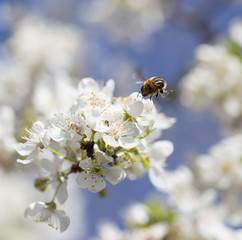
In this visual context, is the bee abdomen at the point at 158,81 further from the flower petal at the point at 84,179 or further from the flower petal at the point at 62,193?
the flower petal at the point at 62,193

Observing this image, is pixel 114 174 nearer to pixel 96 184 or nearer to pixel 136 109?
pixel 96 184

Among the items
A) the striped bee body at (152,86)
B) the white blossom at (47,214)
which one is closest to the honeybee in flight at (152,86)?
the striped bee body at (152,86)

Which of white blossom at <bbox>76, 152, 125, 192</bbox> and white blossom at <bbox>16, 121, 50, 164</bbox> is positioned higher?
white blossom at <bbox>16, 121, 50, 164</bbox>

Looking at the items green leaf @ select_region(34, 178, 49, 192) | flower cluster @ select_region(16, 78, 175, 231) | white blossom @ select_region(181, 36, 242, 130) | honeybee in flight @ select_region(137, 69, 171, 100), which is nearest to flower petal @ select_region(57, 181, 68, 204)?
flower cluster @ select_region(16, 78, 175, 231)

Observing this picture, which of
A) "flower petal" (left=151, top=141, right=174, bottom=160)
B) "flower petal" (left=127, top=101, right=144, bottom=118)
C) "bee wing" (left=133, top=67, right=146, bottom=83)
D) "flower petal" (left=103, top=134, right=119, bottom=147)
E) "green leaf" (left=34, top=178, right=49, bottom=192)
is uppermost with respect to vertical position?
"bee wing" (left=133, top=67, right=146, bottom=83)

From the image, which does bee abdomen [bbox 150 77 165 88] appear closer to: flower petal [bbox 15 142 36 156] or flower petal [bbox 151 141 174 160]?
flower petal [bbox 151 141 174 160]

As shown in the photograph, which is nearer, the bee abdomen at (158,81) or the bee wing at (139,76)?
the bee abdomen at (158,81)

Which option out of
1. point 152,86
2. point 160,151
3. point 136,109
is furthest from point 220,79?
Result: point 136,109
